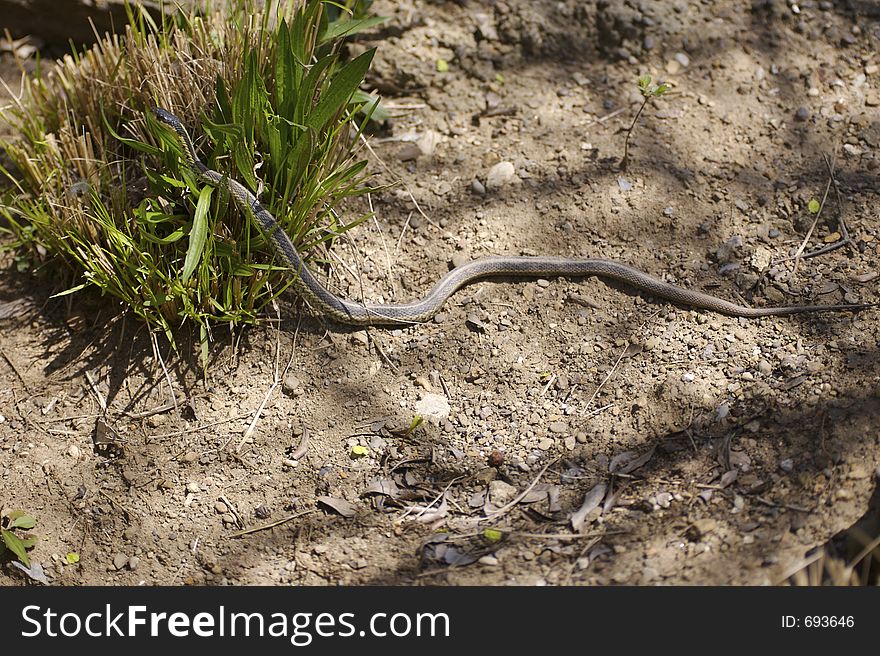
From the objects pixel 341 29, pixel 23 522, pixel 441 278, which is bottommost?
pixel 23 522

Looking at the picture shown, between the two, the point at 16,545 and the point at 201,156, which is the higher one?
the point at 201,156

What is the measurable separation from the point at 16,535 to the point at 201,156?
223 centimetres

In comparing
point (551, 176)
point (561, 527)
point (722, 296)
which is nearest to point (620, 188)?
point (551, 176)

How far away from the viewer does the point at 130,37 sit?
4.73 m

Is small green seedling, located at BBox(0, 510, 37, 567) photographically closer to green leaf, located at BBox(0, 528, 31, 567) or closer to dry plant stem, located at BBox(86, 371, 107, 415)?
green leaf, located at BBox(0, 528, 31, 567)

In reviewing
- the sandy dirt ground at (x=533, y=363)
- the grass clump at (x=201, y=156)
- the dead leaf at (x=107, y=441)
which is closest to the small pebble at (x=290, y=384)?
the sandy dirt ground at (x=533, y=363)

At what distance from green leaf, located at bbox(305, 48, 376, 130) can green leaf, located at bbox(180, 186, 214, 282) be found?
0.67 metres

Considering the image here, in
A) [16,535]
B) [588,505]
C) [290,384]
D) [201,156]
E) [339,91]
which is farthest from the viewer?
[201,156]

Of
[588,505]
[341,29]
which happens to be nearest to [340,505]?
[588,505]

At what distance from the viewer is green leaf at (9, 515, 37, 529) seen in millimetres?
4070

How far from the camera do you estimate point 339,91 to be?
4.26 metres

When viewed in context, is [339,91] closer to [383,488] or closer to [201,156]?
[201,156]

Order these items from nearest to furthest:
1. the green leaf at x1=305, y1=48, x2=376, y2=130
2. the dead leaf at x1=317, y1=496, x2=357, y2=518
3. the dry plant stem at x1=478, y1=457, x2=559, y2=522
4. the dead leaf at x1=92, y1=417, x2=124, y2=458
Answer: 1. the dry plant stem at x1=478, y1=457, x2=559, y2=522
2. the dead leaf at x1=317, y1=496, x2=357, y2=518
3. the green leaf at x1=305, y1=48, x2=376, y2=130
4. the dead leaf at x1=92, y1=417, x2=124, y2=458

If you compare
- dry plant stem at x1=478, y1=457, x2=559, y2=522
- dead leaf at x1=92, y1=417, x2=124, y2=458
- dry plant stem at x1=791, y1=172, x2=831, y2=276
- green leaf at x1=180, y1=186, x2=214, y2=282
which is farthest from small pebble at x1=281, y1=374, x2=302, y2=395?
dry plant stem at x1=791, y1=172, x2=831, y2=276
